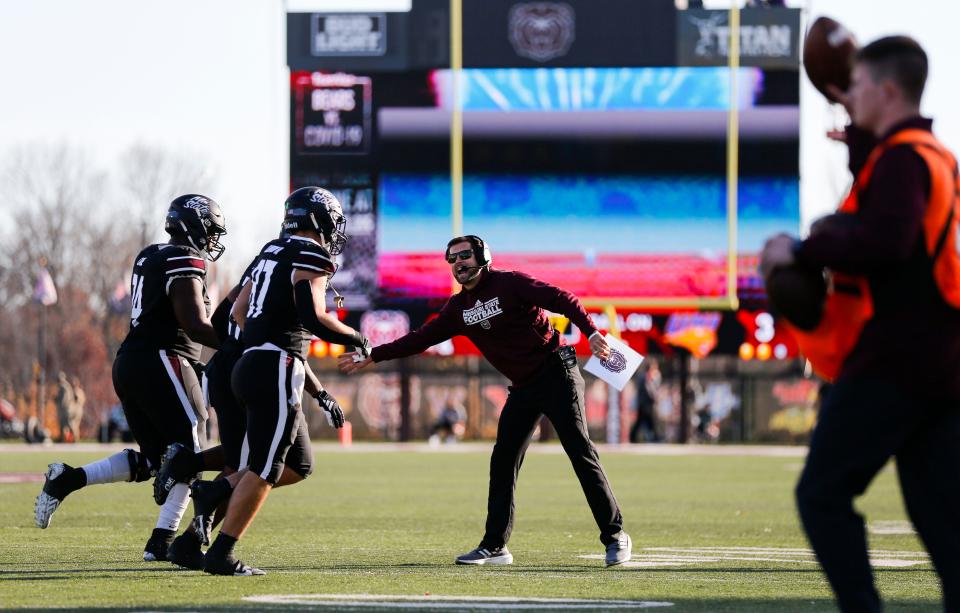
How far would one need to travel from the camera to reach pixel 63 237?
217ft

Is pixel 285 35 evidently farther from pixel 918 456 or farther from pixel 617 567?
pixel 918 456

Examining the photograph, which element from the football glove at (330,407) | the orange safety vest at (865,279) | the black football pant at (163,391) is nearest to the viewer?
the orange safety vest at (865,279)

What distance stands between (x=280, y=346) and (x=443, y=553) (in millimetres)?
2383

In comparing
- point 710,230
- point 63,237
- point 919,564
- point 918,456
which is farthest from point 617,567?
point 63,237

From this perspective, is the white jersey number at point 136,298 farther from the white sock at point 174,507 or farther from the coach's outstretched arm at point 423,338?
the coach's outstretched arm at point 423,338

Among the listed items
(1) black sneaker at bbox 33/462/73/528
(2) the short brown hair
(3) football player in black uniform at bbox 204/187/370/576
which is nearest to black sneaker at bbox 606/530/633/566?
(3) football player in black uniform at bbox 204/187/370/576

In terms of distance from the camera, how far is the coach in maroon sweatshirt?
32.7ft

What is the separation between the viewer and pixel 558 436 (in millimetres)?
9945

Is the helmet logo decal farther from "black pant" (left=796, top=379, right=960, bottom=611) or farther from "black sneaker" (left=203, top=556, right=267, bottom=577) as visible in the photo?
"black pant" (left=796, top=379, right=960, bottom=611)

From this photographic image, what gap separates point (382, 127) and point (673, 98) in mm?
5592

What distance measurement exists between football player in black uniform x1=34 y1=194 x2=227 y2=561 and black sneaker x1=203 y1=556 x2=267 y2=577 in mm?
914

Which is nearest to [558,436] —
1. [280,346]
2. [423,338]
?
[423,338]

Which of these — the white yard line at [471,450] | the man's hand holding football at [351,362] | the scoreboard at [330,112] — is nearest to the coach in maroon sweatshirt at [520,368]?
the man's hand holding football at [351,362]

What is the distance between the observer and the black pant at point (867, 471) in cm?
532
